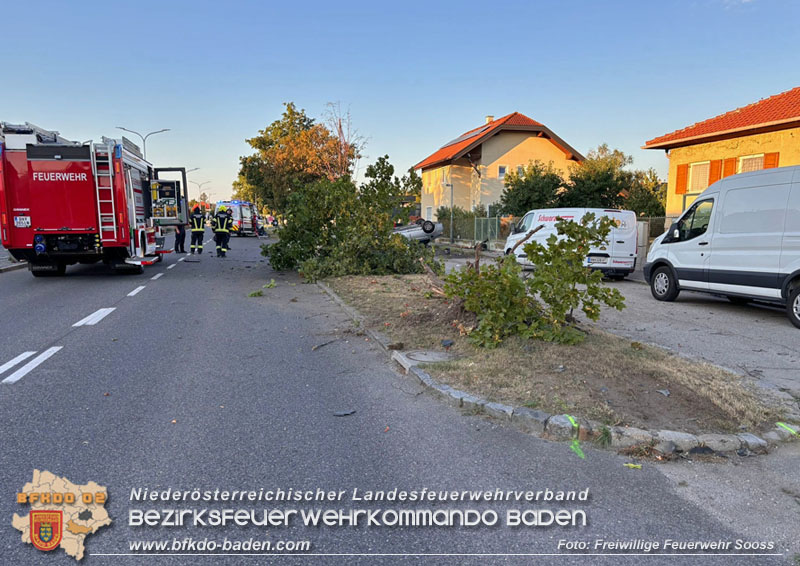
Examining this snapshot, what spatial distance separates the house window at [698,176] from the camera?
65.1 feet

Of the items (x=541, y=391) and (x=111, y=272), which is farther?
(x=111, y=272)

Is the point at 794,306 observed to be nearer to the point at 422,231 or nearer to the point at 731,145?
the point at 731,145

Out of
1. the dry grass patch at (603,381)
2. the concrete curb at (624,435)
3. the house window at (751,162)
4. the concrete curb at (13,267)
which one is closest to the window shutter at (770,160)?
the house window at (751,162)

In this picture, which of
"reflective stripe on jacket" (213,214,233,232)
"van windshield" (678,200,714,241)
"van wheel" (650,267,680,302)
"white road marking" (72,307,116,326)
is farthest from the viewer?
"reflective stripe on jacket" (213,214,233,232)

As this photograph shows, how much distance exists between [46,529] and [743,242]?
10.3 metres

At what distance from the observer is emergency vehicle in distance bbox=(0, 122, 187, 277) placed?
43.3 feet

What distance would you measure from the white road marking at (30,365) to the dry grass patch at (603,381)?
4.08m

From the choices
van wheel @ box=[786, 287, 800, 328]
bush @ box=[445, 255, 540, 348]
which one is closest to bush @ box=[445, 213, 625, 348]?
bush @ box=[445, 255, 540, 348]

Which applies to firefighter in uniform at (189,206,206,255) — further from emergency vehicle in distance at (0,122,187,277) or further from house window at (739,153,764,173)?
house window at (739,153,764,173)

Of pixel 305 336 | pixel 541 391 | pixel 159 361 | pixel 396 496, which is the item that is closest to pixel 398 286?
pixel 305 336

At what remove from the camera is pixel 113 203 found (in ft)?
45.0

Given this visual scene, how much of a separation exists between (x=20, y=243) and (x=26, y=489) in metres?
12.2

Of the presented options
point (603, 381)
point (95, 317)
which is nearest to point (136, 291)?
point (95, 317)

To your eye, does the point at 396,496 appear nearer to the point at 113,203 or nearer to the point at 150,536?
the point at 150,536
